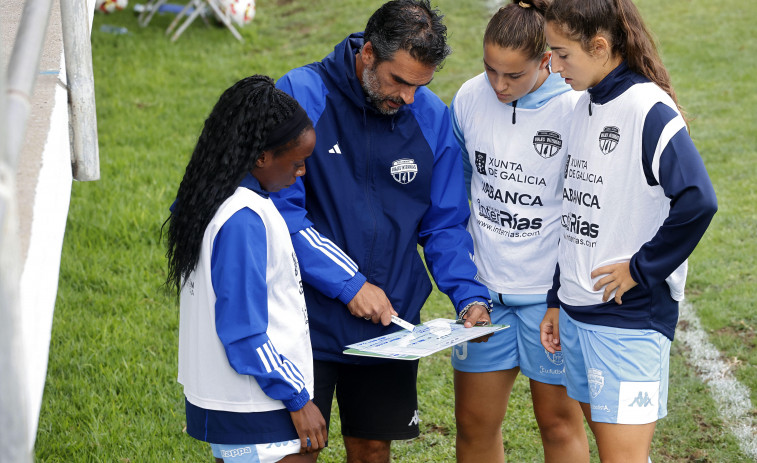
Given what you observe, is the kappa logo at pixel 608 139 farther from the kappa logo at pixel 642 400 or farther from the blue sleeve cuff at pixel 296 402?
the blue sleeve cuff at pixel 296 402

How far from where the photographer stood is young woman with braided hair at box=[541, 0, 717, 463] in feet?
9.05

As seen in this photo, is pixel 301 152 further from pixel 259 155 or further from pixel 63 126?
pixel 63 126

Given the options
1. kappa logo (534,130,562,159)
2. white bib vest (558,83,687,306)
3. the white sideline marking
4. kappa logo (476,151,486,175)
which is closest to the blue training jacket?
kappa logo (476,151,486,175)

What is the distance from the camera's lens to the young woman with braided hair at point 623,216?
9.05 feet

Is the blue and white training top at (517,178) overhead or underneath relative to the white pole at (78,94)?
underneath

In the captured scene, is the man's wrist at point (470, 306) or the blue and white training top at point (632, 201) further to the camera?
the man's wrist at point (470, 306)

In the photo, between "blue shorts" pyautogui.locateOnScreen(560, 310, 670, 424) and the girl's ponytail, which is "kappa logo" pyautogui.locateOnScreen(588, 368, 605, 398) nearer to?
"blue shorts" pyautogui.locateOnScreen(560, 310, 670, 424)

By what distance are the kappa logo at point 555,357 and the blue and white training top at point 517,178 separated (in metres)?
0.21

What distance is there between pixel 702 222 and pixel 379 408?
1.37 meters

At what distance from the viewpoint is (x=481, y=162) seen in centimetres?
343

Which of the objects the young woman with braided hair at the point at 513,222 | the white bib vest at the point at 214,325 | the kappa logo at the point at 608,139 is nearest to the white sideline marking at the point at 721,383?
the young woman with braided hair at the point at 513,222

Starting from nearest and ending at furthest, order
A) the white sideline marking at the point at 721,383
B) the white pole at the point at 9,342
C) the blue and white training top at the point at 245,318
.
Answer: the white pole at the point at 9,342 < the blue and white training top at the point at 245,318 < the white sideline marking at the point at 721,383

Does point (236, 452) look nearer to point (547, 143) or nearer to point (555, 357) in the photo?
point (555, 357)

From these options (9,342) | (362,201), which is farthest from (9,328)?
(362,201)
